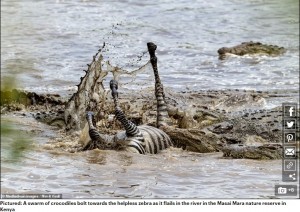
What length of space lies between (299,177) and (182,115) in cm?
343

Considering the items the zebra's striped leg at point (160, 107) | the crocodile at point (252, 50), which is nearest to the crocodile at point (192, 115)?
the zebra's striped leg at point (160, 107)

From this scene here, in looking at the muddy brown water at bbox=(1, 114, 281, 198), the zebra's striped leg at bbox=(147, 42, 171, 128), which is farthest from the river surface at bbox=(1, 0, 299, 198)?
the zebra's striped leg at bbox=(147, 42, 171, 128)

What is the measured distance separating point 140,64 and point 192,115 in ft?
16.6

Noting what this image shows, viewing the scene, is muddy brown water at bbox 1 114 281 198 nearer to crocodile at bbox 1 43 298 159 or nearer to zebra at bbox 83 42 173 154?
zebra at bbox 83 42 173 154

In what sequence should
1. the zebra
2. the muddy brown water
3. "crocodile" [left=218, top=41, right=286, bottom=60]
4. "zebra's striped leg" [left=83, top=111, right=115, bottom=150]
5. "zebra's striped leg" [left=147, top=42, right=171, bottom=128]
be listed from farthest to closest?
"crocodile" [left=218, top=41, right=286, bottom=60] < "zebra's striped leg" [left=147, top=42, right=171, bottom=128] < "zebra's striped leg" [left=83, top=111, right=115, bottom=150] < the zebra < the muddy brown water

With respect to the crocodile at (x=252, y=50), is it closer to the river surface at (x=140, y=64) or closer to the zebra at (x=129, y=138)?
the river surface at (x=140, y=64)

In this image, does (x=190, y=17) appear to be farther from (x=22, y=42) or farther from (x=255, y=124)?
(x=255, y=124)

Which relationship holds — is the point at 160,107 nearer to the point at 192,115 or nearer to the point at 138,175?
the point at 192,115

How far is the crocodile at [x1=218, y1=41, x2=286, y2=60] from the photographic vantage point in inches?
571

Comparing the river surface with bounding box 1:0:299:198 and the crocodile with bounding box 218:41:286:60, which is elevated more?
the river surface with bounding box 1:0:299:198

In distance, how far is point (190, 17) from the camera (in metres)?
17.8

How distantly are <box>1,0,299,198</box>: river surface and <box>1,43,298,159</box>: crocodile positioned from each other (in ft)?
0.69

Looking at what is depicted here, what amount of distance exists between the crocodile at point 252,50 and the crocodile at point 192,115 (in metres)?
3.84

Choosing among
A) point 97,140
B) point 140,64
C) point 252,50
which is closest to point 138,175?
point 97,140
